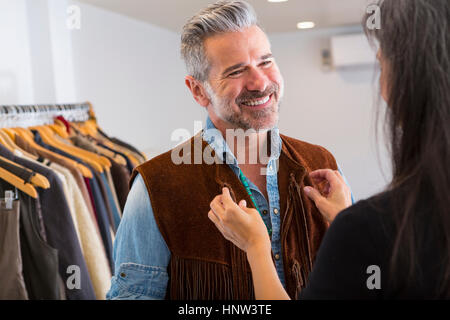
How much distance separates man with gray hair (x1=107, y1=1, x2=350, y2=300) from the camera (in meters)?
1.03

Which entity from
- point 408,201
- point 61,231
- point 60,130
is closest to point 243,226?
point 408,201

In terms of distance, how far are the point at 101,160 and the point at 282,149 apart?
107 cm

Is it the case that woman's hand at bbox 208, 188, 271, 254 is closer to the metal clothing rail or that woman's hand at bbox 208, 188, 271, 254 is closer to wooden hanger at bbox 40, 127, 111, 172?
wooden hanger at bbox 40, 127, 111, 172

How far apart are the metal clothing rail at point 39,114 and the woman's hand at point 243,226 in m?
1.31

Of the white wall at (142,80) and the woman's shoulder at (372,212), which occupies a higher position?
the white wall at (142,80)

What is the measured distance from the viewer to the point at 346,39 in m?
4.35

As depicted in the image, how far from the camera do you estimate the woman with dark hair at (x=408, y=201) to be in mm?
642

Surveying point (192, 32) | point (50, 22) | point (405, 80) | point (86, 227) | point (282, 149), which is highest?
point (50, 22)

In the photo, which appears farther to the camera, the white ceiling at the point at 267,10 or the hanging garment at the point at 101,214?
the white ceiling at the point at 267,10

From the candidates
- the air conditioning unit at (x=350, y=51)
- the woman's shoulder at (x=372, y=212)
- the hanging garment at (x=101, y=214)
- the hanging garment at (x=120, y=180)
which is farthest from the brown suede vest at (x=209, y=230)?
the air conditioning unit at (x=350, y=51)

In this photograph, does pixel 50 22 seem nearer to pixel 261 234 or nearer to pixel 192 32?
pixel 192 32

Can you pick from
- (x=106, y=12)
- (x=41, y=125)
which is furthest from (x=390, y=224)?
(x=106, y=12)

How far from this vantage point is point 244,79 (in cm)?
109

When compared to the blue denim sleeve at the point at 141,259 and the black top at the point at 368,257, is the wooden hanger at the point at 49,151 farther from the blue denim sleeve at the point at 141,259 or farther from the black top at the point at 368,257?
the black top at the point at 368,257
